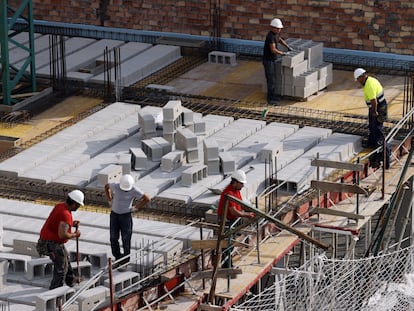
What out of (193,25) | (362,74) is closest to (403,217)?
(362,74)

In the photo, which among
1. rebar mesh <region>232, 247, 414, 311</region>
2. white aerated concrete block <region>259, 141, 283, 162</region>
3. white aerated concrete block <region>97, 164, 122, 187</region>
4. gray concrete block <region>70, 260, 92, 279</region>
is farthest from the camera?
white aerated concrete block <region>259, 141, 283, 162</region>

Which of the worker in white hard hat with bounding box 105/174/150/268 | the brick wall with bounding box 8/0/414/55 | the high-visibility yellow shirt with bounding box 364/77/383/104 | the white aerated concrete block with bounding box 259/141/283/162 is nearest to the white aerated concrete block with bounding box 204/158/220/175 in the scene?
the white aerated concrete block with bounding box 259/141/283/162

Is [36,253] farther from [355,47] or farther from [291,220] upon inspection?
[355,47]

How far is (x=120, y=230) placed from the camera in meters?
25.7

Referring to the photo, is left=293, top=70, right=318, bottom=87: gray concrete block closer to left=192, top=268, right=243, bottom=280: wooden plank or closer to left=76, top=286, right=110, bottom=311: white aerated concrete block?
left=192, top=268, right=243, bottom=280: wooden plank

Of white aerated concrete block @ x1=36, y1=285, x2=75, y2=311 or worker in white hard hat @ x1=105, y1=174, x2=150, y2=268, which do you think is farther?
worker in white hard hat @ x1=105, y1=174, x2=150, y2=268

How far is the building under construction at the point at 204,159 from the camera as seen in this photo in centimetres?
2564

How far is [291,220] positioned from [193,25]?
10.9 metres

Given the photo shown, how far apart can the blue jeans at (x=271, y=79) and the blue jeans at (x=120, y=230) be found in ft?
28.1

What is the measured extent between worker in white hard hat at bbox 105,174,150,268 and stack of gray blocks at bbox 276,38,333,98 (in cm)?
840

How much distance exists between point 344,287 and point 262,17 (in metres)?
9.55

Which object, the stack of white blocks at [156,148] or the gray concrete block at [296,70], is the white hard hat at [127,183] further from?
the gray concrete block at [296,70]

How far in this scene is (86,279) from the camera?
25.0 m

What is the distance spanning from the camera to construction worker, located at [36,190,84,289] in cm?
2428
